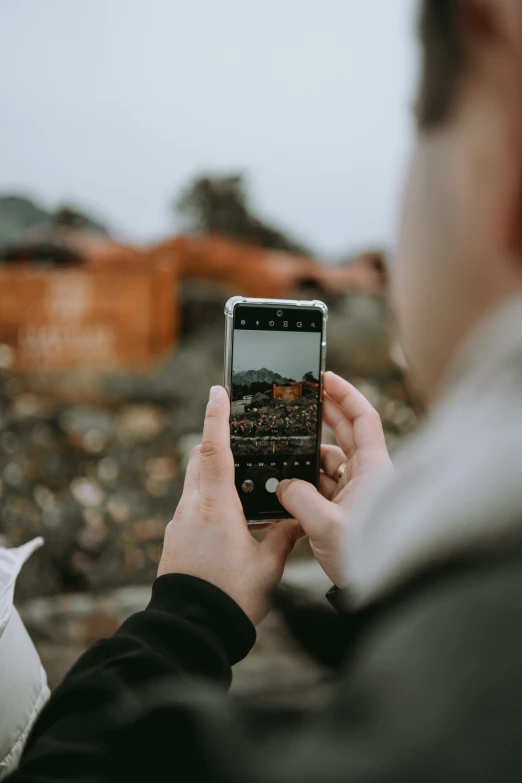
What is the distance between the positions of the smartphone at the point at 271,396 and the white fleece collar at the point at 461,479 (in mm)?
366

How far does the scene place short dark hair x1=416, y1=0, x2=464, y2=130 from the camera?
30cm

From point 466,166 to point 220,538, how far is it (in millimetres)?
349

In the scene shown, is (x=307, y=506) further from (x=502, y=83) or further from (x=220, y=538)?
(x=502, y=83)

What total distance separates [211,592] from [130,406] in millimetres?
1761

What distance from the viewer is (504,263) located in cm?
30

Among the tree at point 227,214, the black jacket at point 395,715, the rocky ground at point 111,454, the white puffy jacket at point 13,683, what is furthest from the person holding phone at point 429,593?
the tree at point 227,214

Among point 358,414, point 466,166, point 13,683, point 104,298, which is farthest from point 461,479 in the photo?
point 104,298

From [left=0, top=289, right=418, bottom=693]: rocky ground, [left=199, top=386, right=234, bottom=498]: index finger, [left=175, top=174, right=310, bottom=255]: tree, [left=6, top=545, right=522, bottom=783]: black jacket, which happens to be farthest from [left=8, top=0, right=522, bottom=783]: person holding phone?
[left=175, top=174, right=310, bottom=255]: tree

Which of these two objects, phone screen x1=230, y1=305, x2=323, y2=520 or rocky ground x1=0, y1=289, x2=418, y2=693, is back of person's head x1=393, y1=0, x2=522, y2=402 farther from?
rocky ground x1=0, y1=289, x2=418, y2=693

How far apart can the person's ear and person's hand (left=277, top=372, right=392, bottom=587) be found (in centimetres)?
35

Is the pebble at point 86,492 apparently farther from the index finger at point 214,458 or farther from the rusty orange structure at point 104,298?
the index finger at point 214,458

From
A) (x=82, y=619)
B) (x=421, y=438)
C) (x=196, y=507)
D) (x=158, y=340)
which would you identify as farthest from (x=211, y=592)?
(x=158, y=340)

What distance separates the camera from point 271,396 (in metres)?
0.69

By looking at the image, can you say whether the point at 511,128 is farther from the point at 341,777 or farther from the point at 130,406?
the point at 130,406
